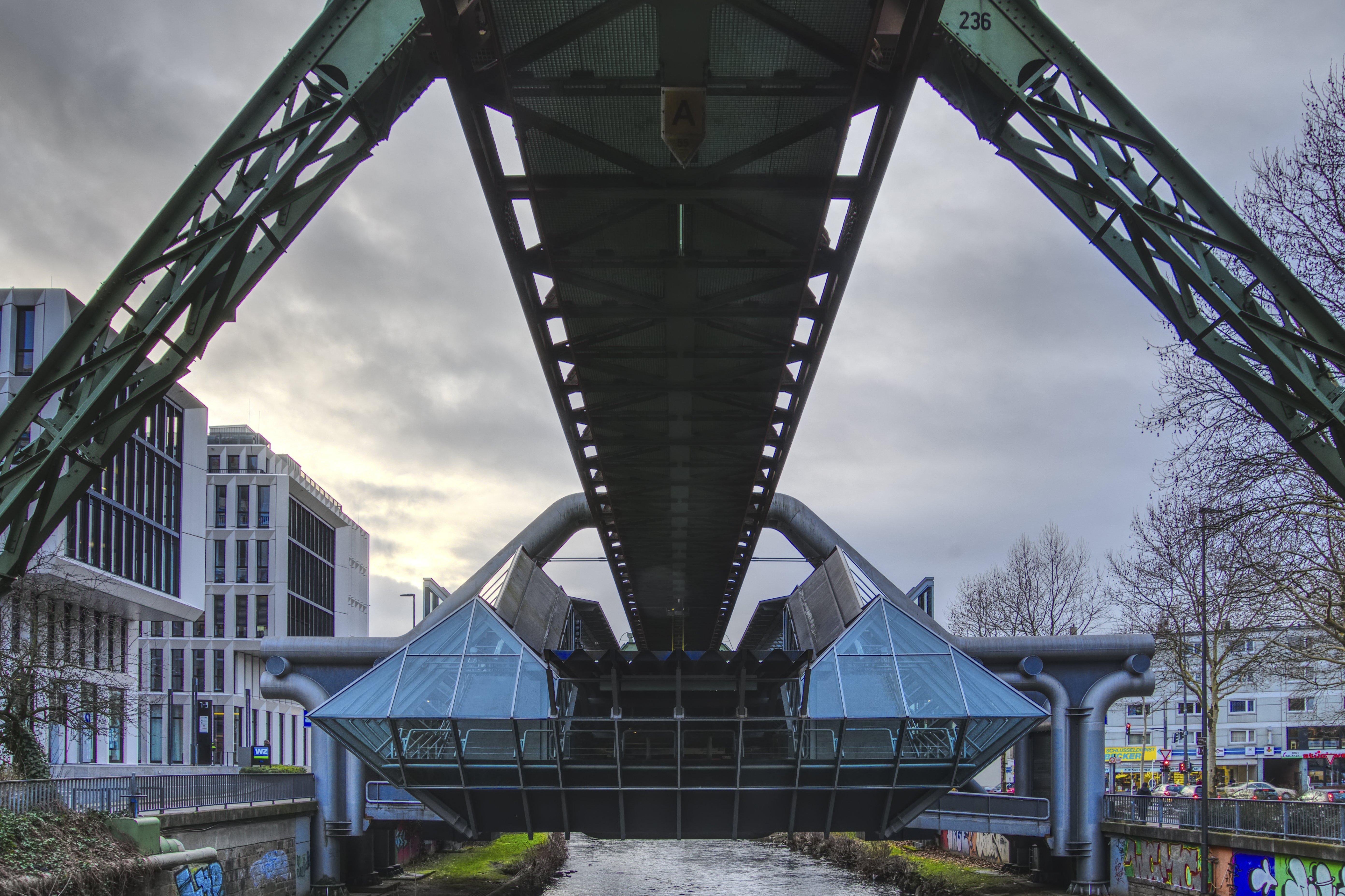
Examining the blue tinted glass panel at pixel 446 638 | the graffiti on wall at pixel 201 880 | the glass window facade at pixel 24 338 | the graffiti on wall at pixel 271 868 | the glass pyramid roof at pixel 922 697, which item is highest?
the glass window facade at pixel 24 338

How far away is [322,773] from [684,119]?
1163 inches

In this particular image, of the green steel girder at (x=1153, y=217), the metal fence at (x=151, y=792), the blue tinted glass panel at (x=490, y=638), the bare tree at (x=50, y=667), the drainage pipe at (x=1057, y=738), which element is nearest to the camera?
the green steel girder at (x=1153, y=217)

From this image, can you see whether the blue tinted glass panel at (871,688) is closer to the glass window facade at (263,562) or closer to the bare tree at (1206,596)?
the bare tree at (1206,596)

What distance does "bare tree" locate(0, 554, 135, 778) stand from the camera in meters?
31.6

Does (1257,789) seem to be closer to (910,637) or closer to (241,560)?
(910,637)

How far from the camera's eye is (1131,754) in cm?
8994

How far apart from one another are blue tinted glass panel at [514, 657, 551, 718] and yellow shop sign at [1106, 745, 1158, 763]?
6428cm

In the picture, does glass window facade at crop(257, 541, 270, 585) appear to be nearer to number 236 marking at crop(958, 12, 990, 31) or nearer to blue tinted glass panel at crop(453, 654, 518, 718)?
blue tinted glass panel at crop(453, 654, 518, 718)

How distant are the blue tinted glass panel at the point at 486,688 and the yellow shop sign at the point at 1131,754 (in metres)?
64.6

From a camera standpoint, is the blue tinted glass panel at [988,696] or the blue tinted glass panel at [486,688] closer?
the blue tinted glass panel at [988,696]

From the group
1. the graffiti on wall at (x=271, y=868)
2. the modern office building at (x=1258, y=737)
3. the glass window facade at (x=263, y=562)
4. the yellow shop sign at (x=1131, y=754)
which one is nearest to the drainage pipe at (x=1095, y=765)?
the graffiti on wall at (x=271, y=868)

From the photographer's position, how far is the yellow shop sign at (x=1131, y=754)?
8406cm

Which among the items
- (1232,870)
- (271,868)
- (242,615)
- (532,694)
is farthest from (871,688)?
(242,615)

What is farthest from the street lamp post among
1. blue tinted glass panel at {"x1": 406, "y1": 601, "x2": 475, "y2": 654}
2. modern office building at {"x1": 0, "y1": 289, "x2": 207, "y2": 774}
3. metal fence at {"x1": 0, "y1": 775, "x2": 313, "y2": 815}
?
modern office building at {"x1": 0, "y1": 289, "x2": 207, "y2": 774}
